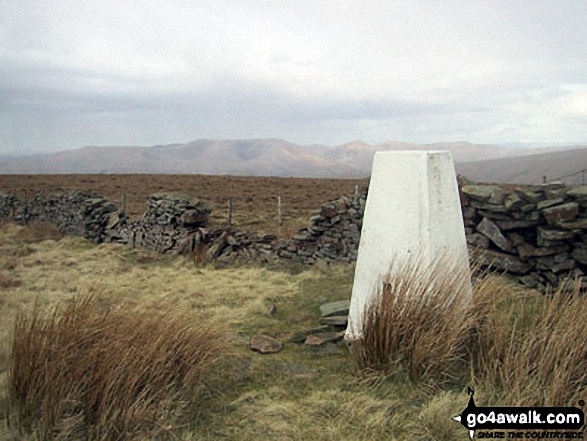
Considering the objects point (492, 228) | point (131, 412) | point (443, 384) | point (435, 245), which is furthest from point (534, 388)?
point (492, 228)

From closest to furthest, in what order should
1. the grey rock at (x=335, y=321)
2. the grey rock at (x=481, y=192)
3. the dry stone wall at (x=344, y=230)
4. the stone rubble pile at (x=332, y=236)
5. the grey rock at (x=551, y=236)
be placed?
the grey rock at (x=335, y=321) < the grey rock at (x=551, y=236) < the dry stone wall at (x=344, y=230) < the grey rock at (x=481, y=192) < the stone rubble pile at (x=332, y=236)

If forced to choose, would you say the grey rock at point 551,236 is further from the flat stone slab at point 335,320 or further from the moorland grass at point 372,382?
the flat stone slab at point 335,320

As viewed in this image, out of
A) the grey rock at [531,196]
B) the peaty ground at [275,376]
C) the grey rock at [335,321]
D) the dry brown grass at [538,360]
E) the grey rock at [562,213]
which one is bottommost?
the peaty ground at [275,376]

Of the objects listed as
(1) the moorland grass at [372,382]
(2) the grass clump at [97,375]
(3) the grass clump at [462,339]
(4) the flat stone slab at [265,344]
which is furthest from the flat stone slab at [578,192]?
(2) the grass clump at [97,375]

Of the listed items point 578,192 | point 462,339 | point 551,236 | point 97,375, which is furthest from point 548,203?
point 97,375

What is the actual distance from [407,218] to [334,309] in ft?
6.64

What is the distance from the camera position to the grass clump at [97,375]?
10.2 ft

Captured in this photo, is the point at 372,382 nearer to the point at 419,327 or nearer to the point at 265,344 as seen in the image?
the point at 419,327

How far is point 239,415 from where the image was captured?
3.60 metres

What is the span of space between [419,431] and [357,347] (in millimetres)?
1160

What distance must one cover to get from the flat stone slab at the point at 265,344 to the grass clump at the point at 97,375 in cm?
125

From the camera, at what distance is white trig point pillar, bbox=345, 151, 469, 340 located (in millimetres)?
4383

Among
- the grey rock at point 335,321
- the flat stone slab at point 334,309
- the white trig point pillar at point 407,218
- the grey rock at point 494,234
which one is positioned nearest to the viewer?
the white trig point pillar at point 407,218

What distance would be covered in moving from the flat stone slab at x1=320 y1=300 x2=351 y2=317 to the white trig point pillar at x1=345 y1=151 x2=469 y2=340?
107 centimetres
